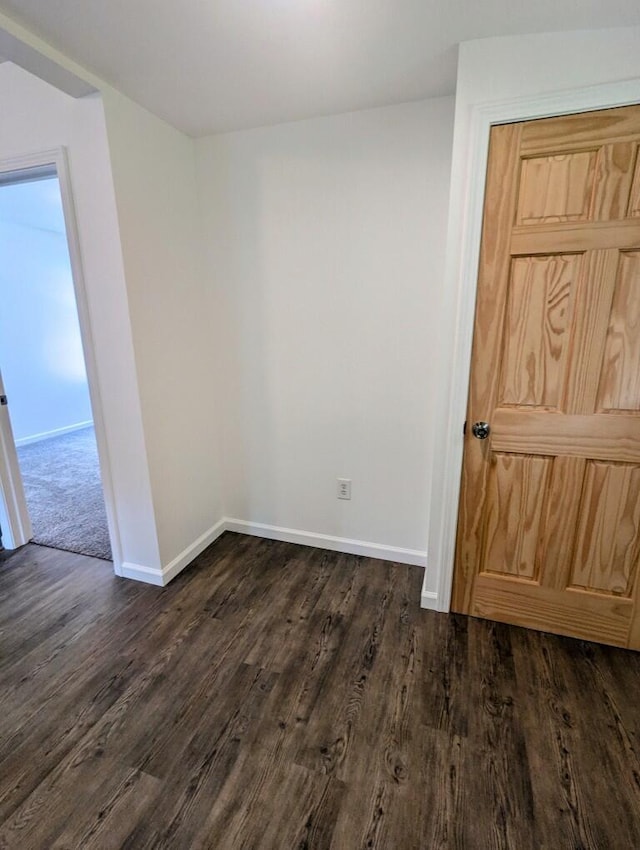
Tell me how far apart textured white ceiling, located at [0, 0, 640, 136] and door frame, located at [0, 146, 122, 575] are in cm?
43

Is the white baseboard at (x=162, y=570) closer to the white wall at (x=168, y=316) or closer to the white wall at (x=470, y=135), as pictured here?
the white wall at (x=168, y=316)

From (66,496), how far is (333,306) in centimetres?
271

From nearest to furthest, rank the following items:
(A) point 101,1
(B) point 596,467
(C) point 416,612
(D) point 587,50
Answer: (A) point 101,1 < (D) point 587,50 < (B) point 596,467 < (C) point 416,612

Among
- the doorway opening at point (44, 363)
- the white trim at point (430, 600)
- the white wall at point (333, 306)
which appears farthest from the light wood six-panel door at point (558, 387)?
the doorway opening at point (44, 363)

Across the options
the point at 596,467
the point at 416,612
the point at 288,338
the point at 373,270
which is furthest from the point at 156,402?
the point at 596,467

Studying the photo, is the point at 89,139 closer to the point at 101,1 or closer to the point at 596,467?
the point at 101,1

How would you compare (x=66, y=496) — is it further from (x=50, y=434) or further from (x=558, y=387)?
(x=558, y=387)

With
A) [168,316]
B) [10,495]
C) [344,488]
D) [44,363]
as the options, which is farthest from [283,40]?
[44,363]

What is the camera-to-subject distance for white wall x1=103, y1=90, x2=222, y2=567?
72.5 inches

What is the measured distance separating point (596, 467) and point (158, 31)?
2275mm

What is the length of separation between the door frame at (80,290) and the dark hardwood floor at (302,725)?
49cm

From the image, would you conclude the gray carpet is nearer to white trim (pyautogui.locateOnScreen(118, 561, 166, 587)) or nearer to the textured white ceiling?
white trim (pyautogui.locateOnScreen(118, 561, 166, 587))

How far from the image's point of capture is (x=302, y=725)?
1.42 metres

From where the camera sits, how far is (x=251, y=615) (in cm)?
197
